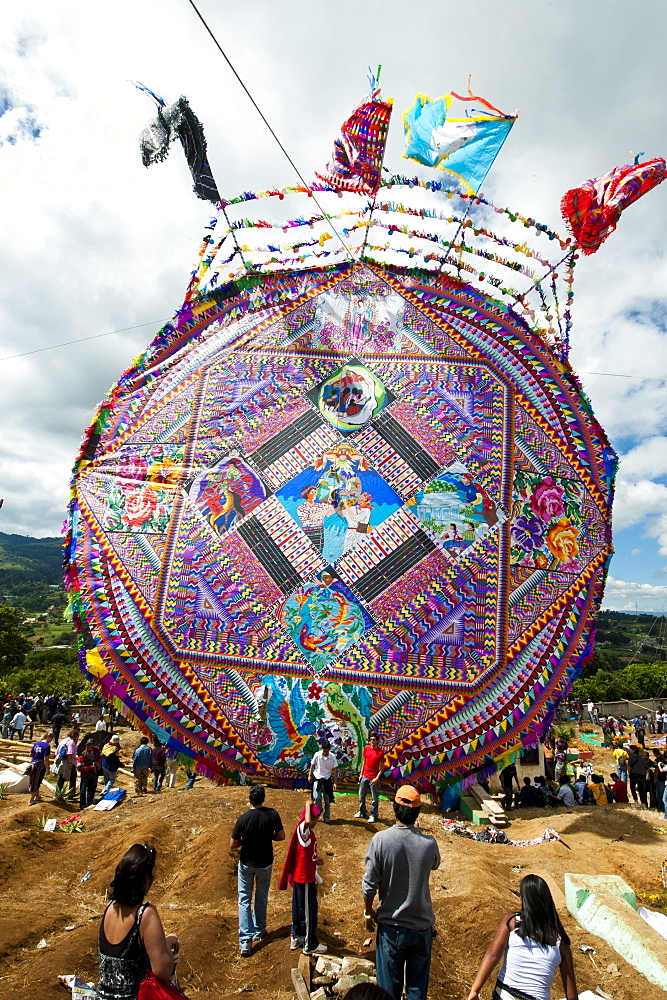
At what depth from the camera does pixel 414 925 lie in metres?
2.79

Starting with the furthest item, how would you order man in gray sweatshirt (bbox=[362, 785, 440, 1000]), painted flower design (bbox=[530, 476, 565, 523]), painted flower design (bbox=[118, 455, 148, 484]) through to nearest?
painted flower design (bbox=[118, 455, 148, 484])
painted flower design (bbox=[530, 476, 565, 523])
man in gray sweatshirt (bbox=[362, 785, 440, 1000])

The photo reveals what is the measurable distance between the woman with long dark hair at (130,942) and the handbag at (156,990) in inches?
1.0

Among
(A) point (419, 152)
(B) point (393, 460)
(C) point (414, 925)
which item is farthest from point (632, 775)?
(A) point (419, 152)

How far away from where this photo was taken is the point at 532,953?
2.35 metres

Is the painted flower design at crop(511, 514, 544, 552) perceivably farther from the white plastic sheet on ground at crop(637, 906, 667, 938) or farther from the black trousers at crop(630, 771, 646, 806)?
the black trousers at crop(630, 771, 646, 806)

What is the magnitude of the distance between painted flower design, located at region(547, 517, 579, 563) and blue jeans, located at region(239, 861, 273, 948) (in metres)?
5.71

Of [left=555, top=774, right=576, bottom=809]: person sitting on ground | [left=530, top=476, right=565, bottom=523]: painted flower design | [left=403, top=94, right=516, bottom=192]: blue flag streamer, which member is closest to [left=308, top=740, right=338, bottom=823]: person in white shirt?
[left=530, top=476, right=565, bottom=523]: painted flower design

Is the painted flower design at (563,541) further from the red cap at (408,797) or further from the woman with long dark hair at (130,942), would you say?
the woman with long dark hair at (130,942)

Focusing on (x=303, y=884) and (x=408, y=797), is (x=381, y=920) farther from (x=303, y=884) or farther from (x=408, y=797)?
(x=303, y=884)

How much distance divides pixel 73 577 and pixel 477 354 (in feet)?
22.6

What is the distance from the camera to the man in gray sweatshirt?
9.21 ft

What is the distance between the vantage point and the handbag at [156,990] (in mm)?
2244

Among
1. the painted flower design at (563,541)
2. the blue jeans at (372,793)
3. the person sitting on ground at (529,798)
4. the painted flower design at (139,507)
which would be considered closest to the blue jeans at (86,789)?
the painted flower design at (139,507)

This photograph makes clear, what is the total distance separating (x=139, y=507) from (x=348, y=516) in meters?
3.14
